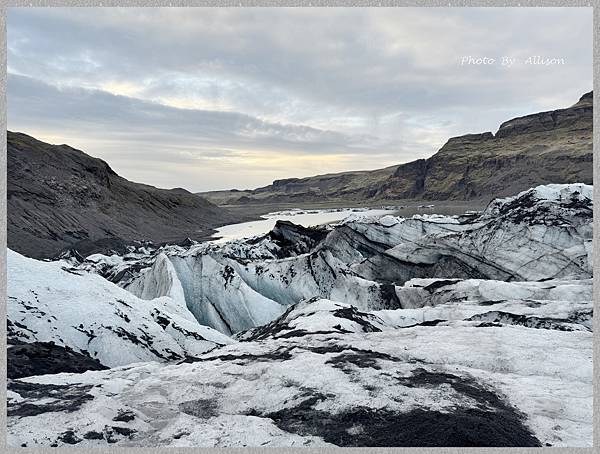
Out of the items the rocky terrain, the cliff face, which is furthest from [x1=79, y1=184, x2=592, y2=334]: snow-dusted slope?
the cliff face

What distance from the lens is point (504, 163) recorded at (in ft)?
272

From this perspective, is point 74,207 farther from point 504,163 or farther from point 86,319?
point 504,163

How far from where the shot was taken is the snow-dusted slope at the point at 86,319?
17.4ft

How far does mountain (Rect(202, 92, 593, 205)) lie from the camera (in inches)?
2813

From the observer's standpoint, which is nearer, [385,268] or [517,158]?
[385,268]

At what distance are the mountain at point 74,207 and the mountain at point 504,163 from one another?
184 feet

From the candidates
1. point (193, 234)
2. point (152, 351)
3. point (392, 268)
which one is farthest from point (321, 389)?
point (193, 234)

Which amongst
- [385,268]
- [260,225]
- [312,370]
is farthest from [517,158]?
[312,370]

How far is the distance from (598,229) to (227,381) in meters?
3.44

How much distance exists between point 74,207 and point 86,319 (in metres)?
35.3

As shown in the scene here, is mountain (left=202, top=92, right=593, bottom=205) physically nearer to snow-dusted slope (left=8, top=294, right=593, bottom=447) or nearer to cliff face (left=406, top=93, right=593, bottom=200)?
cliff face (left=406, top=93, right=593, bottom=200)

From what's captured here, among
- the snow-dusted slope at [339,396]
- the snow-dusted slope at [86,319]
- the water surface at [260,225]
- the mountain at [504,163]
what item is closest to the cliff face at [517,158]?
the mountain at [504,163]

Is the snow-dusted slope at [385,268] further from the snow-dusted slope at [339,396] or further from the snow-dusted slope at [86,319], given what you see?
the snow-dusted slope at [339,396]

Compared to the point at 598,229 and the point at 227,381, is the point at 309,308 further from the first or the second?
the point at 598,229
